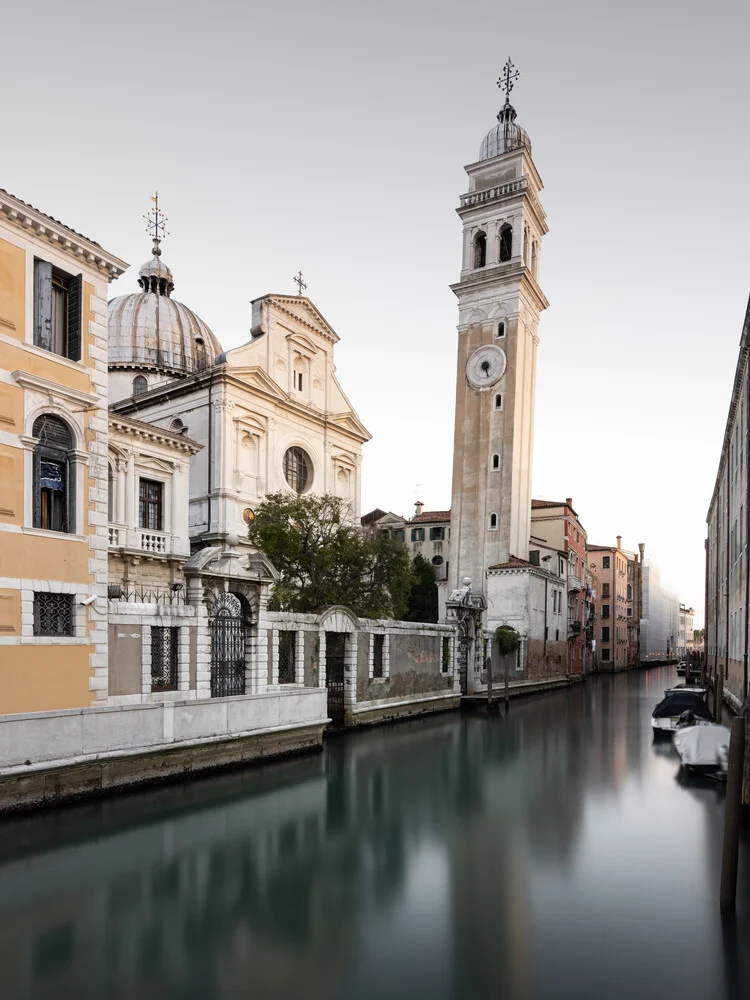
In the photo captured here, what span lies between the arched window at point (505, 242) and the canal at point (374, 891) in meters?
31.2

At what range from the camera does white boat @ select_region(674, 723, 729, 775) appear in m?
16.7

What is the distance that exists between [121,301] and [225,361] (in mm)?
13582

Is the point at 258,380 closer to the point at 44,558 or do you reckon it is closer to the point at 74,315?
the point at 74,315

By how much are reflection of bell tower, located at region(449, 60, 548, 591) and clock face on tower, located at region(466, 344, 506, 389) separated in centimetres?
5

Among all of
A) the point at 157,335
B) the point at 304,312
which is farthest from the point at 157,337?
the point at 304,312

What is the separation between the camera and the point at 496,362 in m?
39.7

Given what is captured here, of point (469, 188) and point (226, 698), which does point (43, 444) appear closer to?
point (226, 698)

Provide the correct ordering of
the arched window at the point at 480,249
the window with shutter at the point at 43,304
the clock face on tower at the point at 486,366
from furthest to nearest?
the arched window at the point at 480,249 < the clock face on tower at the point at 486,366 < the window with shutter at the point at 43,304

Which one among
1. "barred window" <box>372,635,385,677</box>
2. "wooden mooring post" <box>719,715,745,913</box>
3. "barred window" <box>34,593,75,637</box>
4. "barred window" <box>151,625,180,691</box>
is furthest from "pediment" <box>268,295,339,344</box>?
"wooden mooring post" <box>719,715,745,913</box>

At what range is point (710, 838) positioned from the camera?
39.8ft

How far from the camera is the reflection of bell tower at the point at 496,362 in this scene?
39.1 meters

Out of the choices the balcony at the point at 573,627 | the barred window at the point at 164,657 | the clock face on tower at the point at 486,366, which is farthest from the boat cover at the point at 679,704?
the balcony at the point at 573,627

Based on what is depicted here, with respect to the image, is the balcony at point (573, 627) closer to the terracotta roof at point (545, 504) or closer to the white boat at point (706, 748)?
the terracotta roof at point (545, 504)

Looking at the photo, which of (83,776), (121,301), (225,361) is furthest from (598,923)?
(121,301)
